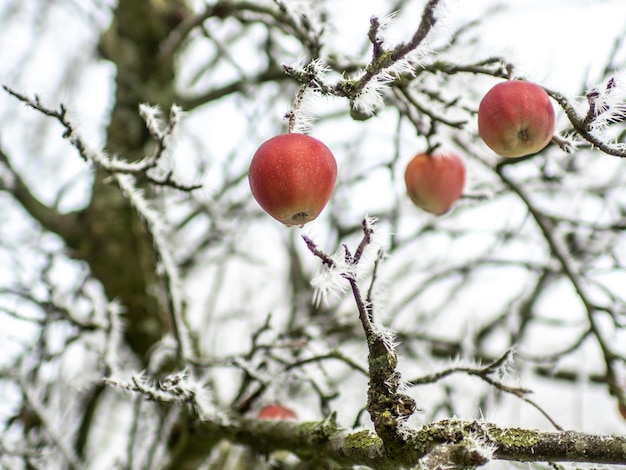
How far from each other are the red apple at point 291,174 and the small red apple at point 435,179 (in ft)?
1.89

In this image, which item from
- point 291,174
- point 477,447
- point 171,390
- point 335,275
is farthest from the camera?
point 171,390

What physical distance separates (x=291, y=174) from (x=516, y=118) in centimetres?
47

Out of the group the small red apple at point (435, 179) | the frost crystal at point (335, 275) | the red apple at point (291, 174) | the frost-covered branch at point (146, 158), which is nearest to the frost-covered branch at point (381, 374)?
the frost crystal at point (335, 275)

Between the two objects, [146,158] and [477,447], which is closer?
[477,447]

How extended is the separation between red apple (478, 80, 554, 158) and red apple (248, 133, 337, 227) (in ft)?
1.16

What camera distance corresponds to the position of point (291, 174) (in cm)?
113

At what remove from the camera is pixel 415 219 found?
13.5 feet

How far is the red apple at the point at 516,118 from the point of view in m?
1.17

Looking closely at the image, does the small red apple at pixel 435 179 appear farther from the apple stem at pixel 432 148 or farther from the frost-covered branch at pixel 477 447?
the frost-covered branch at pixel 477 447

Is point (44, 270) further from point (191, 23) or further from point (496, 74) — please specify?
point (496, 74)

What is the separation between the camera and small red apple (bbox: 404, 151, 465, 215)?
1683 millimetres

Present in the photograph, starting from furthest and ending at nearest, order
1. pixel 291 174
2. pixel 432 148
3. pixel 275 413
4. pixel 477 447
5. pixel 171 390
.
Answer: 1. pixel 275 413
2. pixel 432 148
3. pixel 171 390
4. pixel 291 174
5. pixel 477 447

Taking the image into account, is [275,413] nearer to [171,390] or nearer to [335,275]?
[171,390]

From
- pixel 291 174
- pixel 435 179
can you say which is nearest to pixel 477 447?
pixel 291 174
